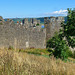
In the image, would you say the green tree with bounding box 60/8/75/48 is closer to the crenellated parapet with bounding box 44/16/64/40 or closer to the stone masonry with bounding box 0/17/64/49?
the stone masonry with bounding box 0/17/64/49

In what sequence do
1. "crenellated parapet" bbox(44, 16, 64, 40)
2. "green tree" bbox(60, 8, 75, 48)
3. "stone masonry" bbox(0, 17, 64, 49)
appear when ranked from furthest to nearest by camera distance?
"crenellated parapet" bbox(44, 16, 64, 40) < "stone masonry" bbox(0, 17, 64, 49) < "green tree" bbox(60, 8, 75, 48)

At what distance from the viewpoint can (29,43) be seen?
22.9 meters

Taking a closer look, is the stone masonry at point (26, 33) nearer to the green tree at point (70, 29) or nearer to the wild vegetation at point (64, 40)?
the wild vegetation at point (64, 40)

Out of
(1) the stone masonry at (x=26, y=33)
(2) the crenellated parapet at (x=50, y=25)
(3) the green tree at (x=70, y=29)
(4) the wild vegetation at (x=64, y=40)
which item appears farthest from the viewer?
(2) the crenellated parapet at (x=50, y=25)

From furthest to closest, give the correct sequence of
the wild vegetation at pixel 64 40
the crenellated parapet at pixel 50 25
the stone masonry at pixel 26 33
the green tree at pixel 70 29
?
the crenellated parapet at pixel 50 25, the stone masonry at pixel 26 33, the green tree at pixel 70 29, the wild vegetation at pixel 64 40

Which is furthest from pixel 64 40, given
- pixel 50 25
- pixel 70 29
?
pixel 50 25

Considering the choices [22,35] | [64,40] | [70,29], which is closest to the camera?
[64,40]

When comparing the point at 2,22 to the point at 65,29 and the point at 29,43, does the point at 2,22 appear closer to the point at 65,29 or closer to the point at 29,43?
the point at 29,43

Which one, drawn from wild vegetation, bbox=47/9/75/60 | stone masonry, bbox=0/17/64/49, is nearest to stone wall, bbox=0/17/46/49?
stone masonry, bbox=0/17/64/49

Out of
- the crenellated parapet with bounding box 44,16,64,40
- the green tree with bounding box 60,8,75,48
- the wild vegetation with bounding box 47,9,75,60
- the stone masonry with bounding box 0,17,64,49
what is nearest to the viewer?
Result: the wild vegetation with bounding box 47,9,75,60

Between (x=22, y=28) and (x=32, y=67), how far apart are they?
17648 mm

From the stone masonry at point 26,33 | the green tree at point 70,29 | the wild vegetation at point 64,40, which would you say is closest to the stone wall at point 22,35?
the stone masonry at point 26,33

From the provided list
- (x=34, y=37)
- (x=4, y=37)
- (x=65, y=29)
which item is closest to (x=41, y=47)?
(x=34, y=37)

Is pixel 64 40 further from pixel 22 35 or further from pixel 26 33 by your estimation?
pixel 26 33
